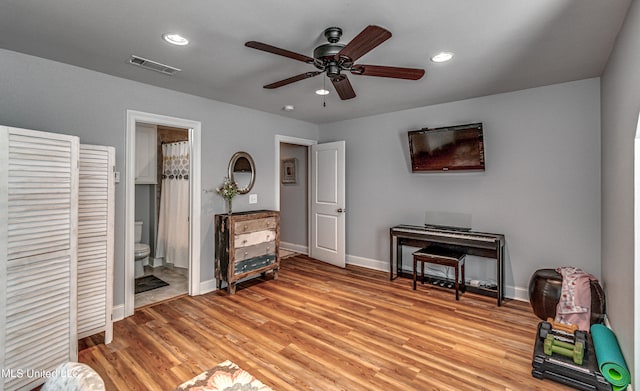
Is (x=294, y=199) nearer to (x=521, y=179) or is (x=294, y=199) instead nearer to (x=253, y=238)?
(x=253, y=238)

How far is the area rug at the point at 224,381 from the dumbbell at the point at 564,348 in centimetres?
201

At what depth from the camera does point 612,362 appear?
1.95 meters

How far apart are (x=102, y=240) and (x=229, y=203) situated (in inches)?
60.5

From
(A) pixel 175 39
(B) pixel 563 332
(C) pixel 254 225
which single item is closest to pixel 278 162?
(C) pixel 254 225

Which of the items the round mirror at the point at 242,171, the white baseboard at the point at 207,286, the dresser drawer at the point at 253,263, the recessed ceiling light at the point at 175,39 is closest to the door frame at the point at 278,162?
the round mirror at the point at 242,171

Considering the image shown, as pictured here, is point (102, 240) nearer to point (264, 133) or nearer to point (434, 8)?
point (264, 133)

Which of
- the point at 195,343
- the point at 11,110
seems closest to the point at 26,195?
the point at 11,110

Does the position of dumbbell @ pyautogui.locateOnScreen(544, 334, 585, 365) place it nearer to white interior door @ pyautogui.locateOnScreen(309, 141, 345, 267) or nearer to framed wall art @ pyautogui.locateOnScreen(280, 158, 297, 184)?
white interior door @ pyautogui.locateOnScreen(309, 141, 345, 267)

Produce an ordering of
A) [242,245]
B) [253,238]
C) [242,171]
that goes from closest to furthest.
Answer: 1. [242,245]
2. [253,238]
3. [242,171]

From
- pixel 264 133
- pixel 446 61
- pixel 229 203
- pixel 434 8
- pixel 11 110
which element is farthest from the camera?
pixel 264 133

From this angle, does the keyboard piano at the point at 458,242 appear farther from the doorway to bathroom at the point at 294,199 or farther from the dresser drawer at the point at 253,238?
the doorway to bathroom at the point at 294,199

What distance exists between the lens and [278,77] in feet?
10.1

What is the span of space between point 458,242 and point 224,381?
2.88 meters

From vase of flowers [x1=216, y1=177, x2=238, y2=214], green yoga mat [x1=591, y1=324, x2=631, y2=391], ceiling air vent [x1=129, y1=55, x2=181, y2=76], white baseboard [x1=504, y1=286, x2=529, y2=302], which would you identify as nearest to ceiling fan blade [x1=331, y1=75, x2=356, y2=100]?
ceiling air vent [x1=129, y1=55, x2=181, y2=76]
